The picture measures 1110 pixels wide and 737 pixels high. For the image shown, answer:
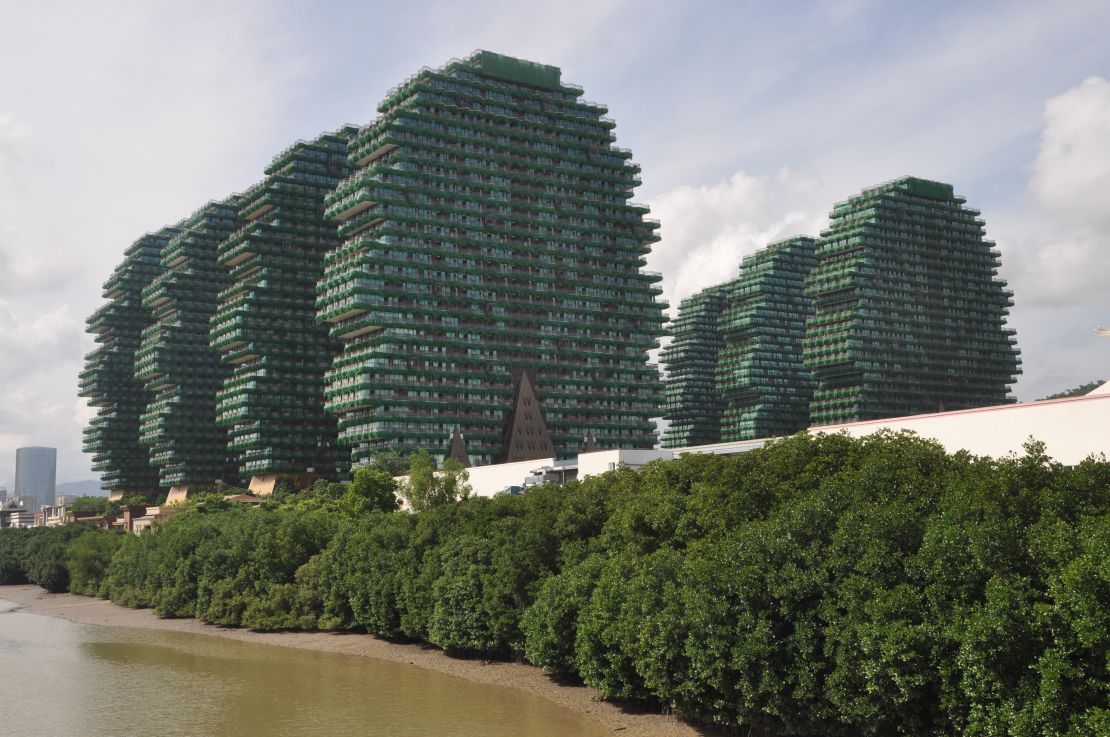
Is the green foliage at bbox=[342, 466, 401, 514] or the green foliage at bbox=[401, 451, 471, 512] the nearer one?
the green foliage at bbox=[401, 451, 471, 512]

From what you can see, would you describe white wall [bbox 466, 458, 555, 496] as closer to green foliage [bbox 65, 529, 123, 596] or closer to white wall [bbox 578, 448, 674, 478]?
white wall [bbox 578, 448, 674, 478]

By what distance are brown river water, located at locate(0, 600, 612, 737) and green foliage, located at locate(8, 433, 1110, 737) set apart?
193 inches

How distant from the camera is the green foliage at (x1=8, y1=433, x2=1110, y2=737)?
41.7 m

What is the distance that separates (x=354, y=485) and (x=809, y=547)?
335ft

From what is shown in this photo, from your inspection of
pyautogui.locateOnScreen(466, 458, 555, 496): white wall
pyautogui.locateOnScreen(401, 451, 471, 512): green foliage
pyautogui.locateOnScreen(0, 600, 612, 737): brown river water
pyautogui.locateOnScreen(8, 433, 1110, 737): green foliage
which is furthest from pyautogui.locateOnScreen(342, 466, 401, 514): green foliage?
pyautogui.locateOnScreen(8, 433, 1110, 737): green foliage

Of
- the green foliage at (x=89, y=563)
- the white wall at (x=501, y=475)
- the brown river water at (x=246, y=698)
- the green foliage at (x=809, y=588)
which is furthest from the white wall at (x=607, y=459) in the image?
the green foliage at (x=89, y=563)

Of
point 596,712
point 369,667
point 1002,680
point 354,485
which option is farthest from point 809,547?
point 354,485

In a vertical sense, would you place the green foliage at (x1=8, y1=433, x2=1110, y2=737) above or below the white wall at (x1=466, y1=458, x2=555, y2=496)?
below

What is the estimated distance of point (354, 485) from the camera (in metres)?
145

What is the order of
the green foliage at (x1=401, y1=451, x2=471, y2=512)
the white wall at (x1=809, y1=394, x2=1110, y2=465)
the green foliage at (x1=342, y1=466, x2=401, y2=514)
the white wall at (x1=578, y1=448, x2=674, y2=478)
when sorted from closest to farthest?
1. the white wall at (x1=809, y1=394, x2=1110, y2=465)
2. the green foliage at (x1=401, y1=451, x2=471, y2=512)
3. the white wall at (x1=578, y1=448, x2=674, y2=478)
4. the green foliage at (x1=342, y1=466, x2=401, y2=514)

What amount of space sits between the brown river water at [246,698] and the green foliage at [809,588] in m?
4.90

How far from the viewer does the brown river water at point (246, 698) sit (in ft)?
211

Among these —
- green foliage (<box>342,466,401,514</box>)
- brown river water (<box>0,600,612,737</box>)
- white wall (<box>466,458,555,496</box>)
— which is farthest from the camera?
white wall (<box>466,458,555,496</box>)

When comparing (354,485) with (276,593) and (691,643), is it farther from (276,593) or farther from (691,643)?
(691,643)
